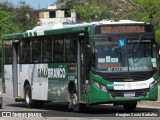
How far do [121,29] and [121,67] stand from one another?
1.42 meters

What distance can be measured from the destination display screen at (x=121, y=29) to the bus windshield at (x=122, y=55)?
277mm

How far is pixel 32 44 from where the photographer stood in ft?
79.7

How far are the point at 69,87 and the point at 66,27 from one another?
8.06ft

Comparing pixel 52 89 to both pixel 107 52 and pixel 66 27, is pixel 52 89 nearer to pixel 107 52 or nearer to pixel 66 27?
pixel 66 27

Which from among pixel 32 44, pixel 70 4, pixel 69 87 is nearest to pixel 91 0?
pixel 70 4

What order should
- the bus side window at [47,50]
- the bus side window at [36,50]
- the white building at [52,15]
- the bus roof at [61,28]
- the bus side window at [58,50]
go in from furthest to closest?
1. the white building at [52,15]
2. the bus side window at [36,50]
3. the bus side window at [47,50]
4. the bus side window at [58,50]
5. the bus roof at [61,28]

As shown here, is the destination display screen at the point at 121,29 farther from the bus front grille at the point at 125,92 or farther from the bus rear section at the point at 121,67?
the bus front grille at the point at 125,92

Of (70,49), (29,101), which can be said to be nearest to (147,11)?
(29,101)

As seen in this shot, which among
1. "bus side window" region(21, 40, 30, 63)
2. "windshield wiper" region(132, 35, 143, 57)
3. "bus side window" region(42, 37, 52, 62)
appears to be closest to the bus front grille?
"windshield wiper" region(132, 35, 143, 57)

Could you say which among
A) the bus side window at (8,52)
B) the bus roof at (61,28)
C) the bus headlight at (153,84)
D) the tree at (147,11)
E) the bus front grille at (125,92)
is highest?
the tree at (147,11)

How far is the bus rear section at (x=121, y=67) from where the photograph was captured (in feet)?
62.3

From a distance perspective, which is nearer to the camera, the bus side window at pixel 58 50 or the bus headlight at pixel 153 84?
the bus headlight at pixel 153 84

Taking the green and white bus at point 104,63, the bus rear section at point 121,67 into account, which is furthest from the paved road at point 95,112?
the bus rear section at point 121,67

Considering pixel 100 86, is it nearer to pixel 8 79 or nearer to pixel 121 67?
pixel 121 67
